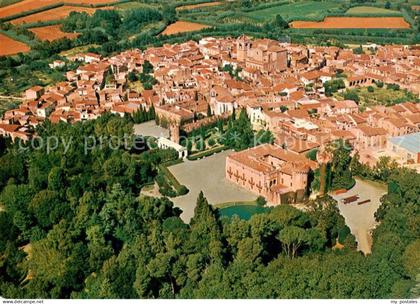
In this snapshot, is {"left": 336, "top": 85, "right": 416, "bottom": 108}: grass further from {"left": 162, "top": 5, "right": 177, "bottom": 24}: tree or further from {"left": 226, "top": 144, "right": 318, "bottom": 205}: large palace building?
{"left": 162, "top": 5, "right": 177, "bottom": 24}: tree

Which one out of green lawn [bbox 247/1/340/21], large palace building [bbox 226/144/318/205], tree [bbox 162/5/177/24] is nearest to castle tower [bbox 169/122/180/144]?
large palace building [bbox 226/144/318/205]

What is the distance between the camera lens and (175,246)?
11.0 m

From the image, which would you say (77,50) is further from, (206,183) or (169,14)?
(206,183)

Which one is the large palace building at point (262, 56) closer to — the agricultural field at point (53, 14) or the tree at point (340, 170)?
Answer: the tree at point (340, 170)

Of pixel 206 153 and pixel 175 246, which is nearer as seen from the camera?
pixel 175 246

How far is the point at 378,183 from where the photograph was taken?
14812 millimetres

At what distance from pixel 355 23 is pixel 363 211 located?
19611 millimetres

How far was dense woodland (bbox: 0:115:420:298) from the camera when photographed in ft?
32.4

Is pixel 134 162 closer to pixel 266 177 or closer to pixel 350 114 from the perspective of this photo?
pixel 266 177

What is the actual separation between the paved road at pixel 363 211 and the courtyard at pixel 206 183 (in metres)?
2.17

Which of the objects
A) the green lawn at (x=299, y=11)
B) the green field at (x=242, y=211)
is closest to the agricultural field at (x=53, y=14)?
the green lawn at (x=299, y=11)

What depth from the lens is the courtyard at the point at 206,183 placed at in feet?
46.4

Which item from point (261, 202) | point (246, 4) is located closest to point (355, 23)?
point (246, 4)

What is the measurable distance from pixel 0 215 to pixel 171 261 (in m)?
4.30
